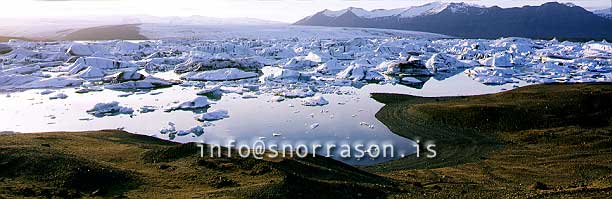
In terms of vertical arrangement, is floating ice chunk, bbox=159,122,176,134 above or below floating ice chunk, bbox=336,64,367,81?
below

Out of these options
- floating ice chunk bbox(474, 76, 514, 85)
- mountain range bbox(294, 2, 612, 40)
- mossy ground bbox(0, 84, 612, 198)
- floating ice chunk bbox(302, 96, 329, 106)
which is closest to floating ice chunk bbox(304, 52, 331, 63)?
floating ice chunk bbox(474, 76, 514, 85)

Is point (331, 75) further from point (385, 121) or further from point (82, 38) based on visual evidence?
point (82, 38)

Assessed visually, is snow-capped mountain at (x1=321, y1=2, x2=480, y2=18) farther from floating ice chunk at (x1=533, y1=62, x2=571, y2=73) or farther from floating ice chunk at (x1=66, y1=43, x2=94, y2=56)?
floating ice chunk at (x1=66, y1=43, x2=94, y2=56)

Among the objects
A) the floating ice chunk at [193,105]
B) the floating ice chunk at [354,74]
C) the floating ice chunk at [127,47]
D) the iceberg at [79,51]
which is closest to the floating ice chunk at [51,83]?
the floating ice chunk at [193,105]

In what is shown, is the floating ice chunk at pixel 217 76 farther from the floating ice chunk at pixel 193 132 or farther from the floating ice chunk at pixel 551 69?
the floating ice chunk at pixel 551 69

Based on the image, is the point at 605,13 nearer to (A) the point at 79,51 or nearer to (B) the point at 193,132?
(A) the point at 79,51
